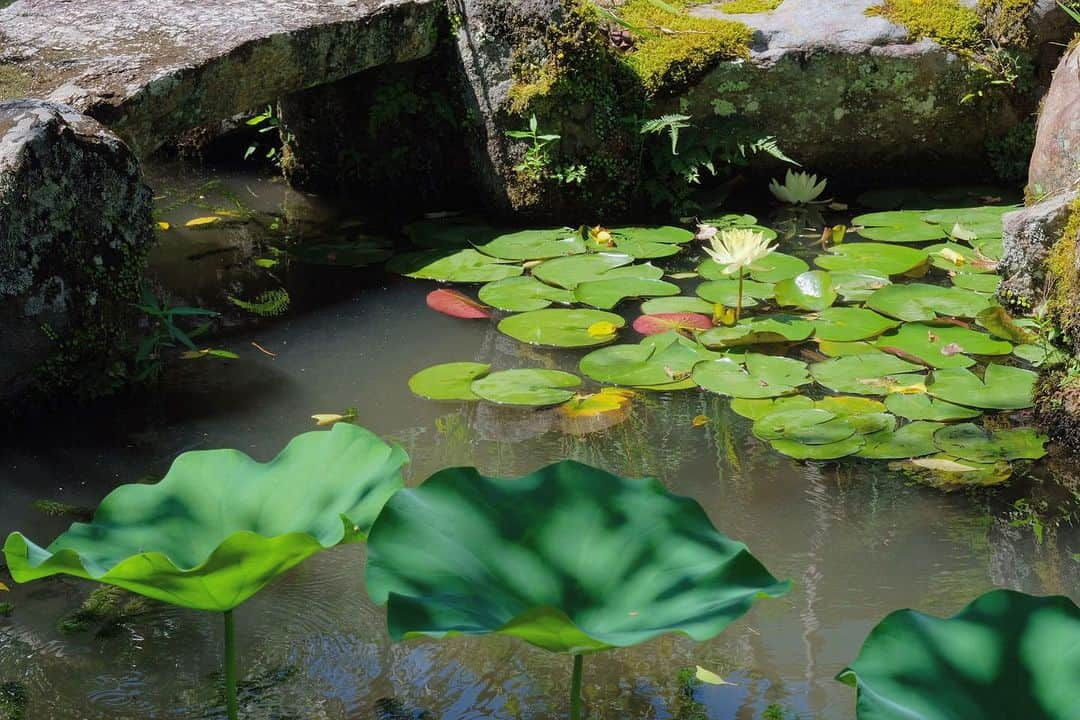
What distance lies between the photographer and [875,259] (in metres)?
3.59

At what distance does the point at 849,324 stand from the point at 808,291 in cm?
24

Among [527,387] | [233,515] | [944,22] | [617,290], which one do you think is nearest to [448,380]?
[527,387]

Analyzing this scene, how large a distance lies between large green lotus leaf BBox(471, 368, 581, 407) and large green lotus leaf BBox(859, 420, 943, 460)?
2.36 ft

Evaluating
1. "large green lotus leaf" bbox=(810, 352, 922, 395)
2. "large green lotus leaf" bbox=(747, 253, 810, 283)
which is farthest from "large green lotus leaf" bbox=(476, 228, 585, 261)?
"large green lotus leaf" bbox=(810, 352, 922, 395)

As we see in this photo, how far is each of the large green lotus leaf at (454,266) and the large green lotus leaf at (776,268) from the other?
0.63 meters

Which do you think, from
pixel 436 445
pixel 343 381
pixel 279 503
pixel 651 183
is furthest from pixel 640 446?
pixel 651 183

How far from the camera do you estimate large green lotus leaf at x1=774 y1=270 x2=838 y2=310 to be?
10.7ft

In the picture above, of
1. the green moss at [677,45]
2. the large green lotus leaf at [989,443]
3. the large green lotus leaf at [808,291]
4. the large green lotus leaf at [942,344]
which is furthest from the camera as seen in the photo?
the green moss at [677,45]

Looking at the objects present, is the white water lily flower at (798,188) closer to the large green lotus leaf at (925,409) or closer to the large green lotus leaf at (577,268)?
the large green lotus leaf at (577,268)

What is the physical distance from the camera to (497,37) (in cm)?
399

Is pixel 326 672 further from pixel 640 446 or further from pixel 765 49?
pixel 765 49

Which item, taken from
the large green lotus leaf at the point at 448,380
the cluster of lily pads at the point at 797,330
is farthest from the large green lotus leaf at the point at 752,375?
the large green lotus leaf at the point at 448,380

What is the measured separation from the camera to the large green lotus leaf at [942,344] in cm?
293

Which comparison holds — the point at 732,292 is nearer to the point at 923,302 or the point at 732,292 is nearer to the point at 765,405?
the point at 923,302
